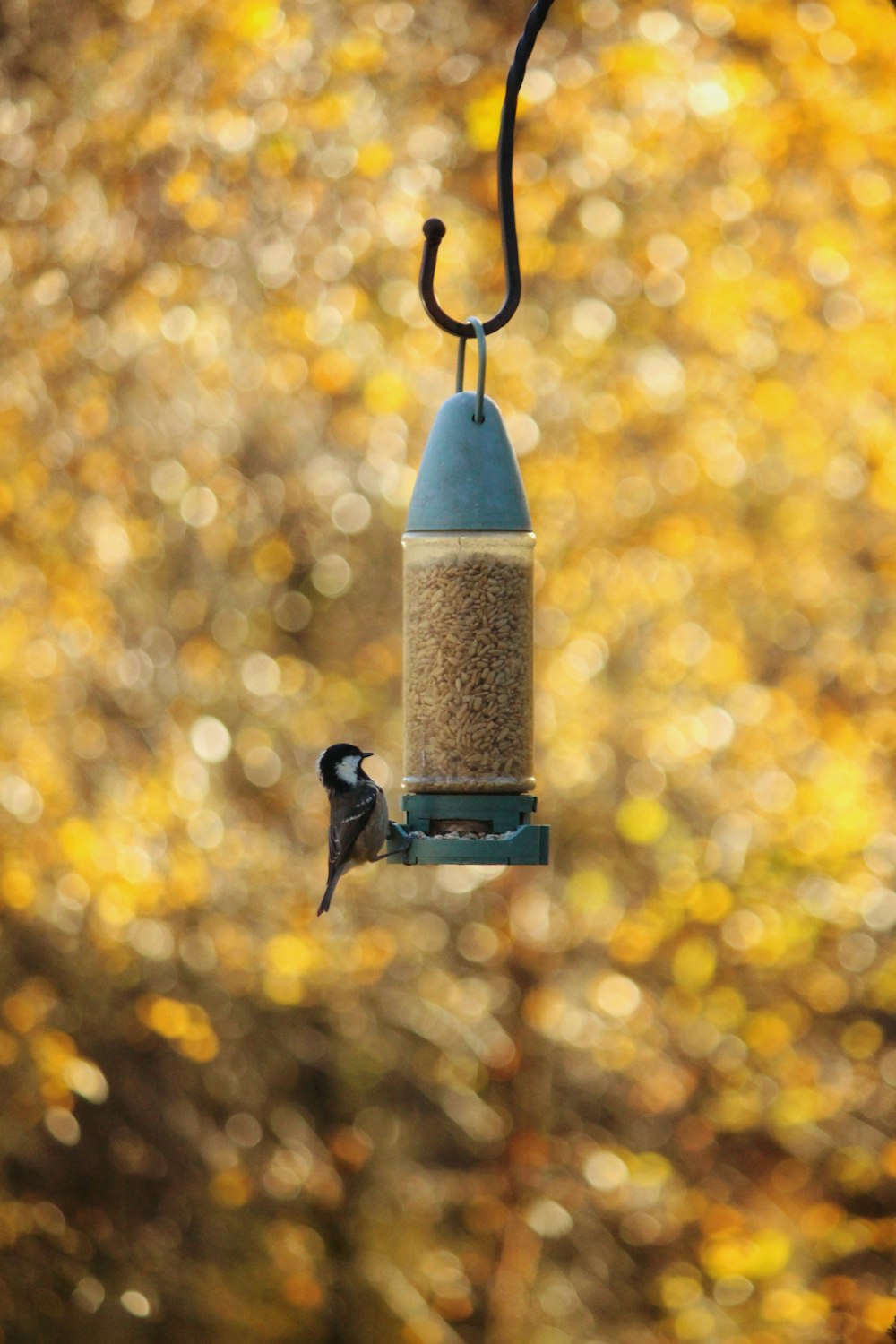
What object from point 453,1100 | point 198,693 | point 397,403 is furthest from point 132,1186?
Answer: point 397,403

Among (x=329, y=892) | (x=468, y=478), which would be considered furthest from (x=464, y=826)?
(x=468, y=478)

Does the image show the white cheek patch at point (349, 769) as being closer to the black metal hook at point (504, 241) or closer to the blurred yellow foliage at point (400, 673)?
the black metal hook at point (504, 241)

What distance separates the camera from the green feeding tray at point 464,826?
304 cm

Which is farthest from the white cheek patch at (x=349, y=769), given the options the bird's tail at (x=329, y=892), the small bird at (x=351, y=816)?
the bird's tail at (x=329, y=892)

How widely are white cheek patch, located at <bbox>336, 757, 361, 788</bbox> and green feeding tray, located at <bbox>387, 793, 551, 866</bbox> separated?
1.22ft

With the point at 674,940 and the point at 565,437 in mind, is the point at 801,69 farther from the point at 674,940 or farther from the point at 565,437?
the point at 674,940

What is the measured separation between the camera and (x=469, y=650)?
3260 mm

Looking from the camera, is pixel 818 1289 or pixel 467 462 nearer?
pixel 467 462

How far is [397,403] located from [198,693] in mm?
1486

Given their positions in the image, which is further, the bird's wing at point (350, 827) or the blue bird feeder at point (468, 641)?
the bird's wing at point (350, 827)

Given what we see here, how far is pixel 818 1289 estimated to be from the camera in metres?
7.32

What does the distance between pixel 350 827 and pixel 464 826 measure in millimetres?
398

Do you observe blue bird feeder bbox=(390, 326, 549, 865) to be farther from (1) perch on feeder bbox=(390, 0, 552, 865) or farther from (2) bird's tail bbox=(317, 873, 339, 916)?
(2) bird's tail bbox=(317, 873, 339, 916)

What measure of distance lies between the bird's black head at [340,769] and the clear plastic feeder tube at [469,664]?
325mm
